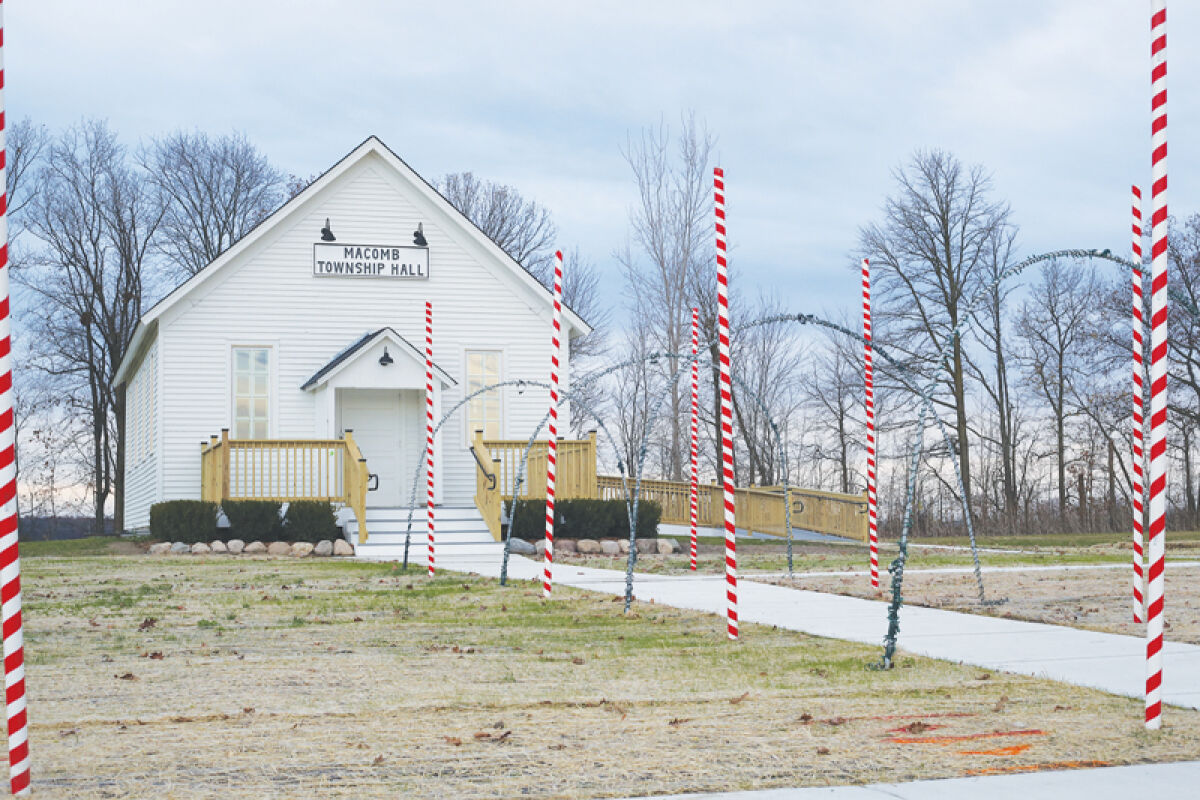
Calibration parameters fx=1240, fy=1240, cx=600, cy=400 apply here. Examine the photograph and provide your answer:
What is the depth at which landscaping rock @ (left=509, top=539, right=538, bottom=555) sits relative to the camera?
21312mm

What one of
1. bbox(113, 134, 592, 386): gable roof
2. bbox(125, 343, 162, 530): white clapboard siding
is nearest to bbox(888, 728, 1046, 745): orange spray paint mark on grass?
bbox(113, 134, 592, 386): gable roof

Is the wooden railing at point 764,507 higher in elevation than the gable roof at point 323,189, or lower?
lower

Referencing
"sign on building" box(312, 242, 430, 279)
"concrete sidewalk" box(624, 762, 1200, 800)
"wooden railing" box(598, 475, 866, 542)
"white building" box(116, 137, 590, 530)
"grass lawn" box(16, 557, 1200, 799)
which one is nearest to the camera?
"concrete sidewalk" box(624, 762, 1200, 800)

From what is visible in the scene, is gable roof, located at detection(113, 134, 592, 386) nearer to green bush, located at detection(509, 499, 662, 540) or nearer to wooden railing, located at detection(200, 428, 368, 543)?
wooden railing, located at detection(200, 428, 368, 543)

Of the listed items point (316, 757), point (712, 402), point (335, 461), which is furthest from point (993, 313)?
point (316, 757)

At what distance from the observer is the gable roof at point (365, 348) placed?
24.4m

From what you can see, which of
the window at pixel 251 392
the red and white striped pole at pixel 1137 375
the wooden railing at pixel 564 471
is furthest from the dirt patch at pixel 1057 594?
the window at pixel 251 392

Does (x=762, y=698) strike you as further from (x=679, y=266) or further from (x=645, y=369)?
(x=645, y=369)

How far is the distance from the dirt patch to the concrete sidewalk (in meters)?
4.57

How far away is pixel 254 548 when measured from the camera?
A: 22.1 meters

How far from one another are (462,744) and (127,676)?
9.84ft

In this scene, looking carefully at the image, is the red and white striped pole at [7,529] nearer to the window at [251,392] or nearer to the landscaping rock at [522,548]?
the landscaping rock at [522,548]

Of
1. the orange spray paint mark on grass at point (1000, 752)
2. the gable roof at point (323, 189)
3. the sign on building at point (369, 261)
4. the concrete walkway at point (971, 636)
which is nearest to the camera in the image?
the orange spray paint mark on grass at point (1000, 752)

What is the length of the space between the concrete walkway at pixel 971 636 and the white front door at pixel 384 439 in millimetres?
12187
